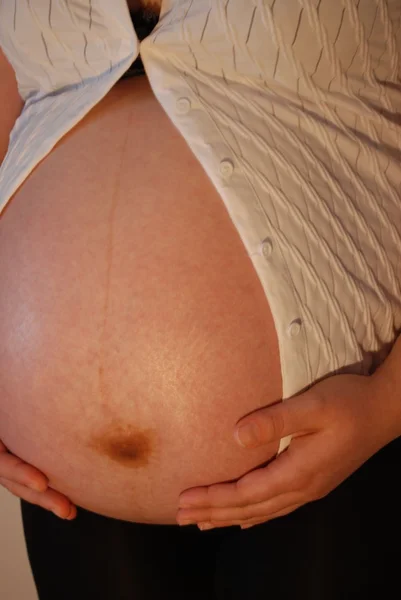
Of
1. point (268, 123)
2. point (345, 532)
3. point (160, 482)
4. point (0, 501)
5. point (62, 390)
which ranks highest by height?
point (268, 123)

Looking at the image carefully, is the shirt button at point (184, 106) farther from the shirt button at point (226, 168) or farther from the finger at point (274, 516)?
the finger at point (274, 516)

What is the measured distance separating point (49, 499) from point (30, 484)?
37mm

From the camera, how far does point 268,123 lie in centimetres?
66

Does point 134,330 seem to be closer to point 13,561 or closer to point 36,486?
point 36,486

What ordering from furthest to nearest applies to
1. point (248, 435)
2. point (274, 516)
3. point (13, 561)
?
point (13, 561), point (274, 516), point (248, 435)

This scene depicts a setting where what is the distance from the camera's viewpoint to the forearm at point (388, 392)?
26.0 inches

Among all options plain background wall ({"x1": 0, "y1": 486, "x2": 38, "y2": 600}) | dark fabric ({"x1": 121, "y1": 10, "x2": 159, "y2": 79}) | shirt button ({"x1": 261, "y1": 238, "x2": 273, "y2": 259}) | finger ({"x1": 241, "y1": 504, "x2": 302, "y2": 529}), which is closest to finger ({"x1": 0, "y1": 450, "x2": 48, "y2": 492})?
finger ({"x1": 241, "y1": 504, "x2": 302, "y2": 529})

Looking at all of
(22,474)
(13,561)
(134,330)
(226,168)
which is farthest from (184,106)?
(13,561)

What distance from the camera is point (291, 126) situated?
0.67 m

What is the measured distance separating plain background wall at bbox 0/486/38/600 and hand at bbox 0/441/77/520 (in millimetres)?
628

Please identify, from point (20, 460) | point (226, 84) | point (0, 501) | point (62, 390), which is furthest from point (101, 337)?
point (0, 501)

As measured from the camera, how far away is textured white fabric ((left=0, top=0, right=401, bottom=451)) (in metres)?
0.63

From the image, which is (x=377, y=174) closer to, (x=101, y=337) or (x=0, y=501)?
(x=101, y=337)

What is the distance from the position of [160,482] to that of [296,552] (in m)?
0.19
